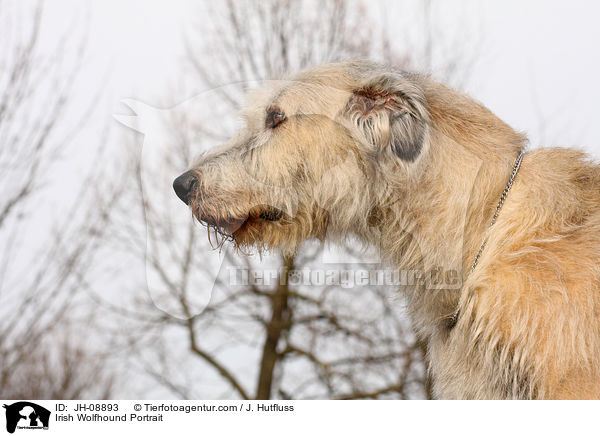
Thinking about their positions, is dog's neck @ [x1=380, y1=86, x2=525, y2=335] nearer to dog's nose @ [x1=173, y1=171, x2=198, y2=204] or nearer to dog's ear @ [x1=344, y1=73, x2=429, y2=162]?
dog's ear @ [x1=344, y1=73, x2=429, y2=162]

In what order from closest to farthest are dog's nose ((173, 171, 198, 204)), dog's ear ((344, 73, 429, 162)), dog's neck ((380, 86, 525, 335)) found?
dog's neck ((380, 86, 525, 335)) < dog's ear ((344, 73, 429, 162)) < dog's nose ((173, 171, 198, 204))

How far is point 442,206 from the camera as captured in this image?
9.36 feet

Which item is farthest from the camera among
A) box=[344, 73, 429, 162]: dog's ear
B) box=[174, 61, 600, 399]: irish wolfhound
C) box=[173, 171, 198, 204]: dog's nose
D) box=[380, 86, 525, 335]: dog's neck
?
box=[173, 171, 198, 204]: dog's nose

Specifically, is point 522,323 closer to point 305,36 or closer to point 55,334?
point 55,334

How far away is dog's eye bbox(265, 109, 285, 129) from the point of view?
307 centimetres

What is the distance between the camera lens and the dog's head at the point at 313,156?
2963mm
